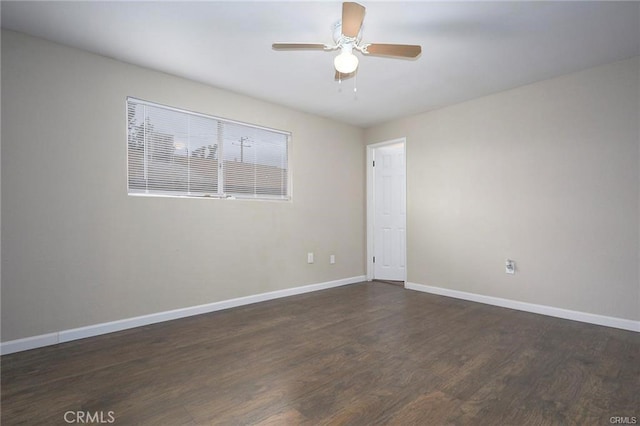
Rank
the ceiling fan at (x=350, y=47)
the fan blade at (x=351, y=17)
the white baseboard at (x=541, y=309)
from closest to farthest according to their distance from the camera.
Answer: the fan blade at (x=351, y=17) → the ceiling fan at (x=350, y=47) → the white baseboard at (x=541, y=309)

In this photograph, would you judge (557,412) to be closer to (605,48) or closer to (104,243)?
(605,48)

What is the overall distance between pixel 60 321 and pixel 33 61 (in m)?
2.17

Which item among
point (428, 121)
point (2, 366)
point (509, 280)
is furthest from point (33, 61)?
point (509, 280)

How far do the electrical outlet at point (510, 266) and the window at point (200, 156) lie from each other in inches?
113

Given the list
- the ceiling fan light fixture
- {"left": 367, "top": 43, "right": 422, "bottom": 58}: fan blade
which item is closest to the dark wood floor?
the ceiling fan light fixture

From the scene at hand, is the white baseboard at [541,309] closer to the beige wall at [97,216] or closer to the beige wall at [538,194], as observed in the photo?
the beige wall at [538,194]

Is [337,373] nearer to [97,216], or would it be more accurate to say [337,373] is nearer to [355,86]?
[97,216]

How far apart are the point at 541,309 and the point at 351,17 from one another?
3509 millimetres

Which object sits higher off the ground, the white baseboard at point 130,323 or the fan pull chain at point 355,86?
the fan pull chain at point 355,86

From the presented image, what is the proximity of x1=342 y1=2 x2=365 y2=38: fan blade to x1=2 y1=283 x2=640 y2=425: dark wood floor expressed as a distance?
89.8 inches

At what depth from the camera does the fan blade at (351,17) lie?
183 cm

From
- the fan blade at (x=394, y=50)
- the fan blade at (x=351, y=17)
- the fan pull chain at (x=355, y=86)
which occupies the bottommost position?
the fan blade at (x=394, y=50)

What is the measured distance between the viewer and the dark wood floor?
1691 millimetres

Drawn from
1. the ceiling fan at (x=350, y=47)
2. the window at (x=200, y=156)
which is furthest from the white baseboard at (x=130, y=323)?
the ceiling fan at (x=350, y=47)
